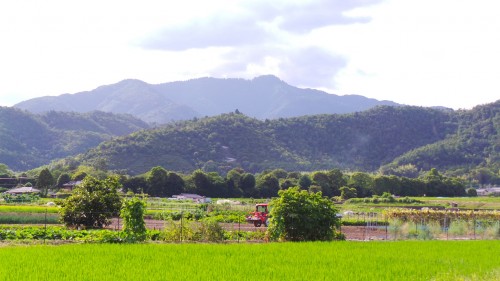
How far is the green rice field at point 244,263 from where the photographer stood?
46.5ft

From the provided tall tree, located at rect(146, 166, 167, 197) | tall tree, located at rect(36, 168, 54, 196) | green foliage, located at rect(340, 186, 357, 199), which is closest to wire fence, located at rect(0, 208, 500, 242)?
tall tree, located at rect(146, 166, 167, 197)

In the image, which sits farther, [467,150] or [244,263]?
[467,150]

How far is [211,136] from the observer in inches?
6649

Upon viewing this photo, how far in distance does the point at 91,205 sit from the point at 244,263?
16.2 m

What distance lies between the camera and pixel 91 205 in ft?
100

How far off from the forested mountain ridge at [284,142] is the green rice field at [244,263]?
117 m

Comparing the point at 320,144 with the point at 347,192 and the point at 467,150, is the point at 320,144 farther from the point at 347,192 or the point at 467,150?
the point at 347,192

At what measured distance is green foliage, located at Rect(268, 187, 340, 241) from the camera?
82.6 feet

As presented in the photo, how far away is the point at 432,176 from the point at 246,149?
73.1 metres

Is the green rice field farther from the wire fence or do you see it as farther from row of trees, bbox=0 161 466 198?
row of trees, bbox=0 161 466 198

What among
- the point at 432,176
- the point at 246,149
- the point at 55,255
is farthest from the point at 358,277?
the point at 246,149

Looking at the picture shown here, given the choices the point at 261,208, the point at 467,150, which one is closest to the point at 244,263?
the point at 261,208

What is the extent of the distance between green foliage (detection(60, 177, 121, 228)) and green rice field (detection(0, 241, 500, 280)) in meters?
11.5

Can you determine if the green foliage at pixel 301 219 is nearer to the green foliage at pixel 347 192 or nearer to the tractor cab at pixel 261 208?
the tractor cab at pixel 261 208
